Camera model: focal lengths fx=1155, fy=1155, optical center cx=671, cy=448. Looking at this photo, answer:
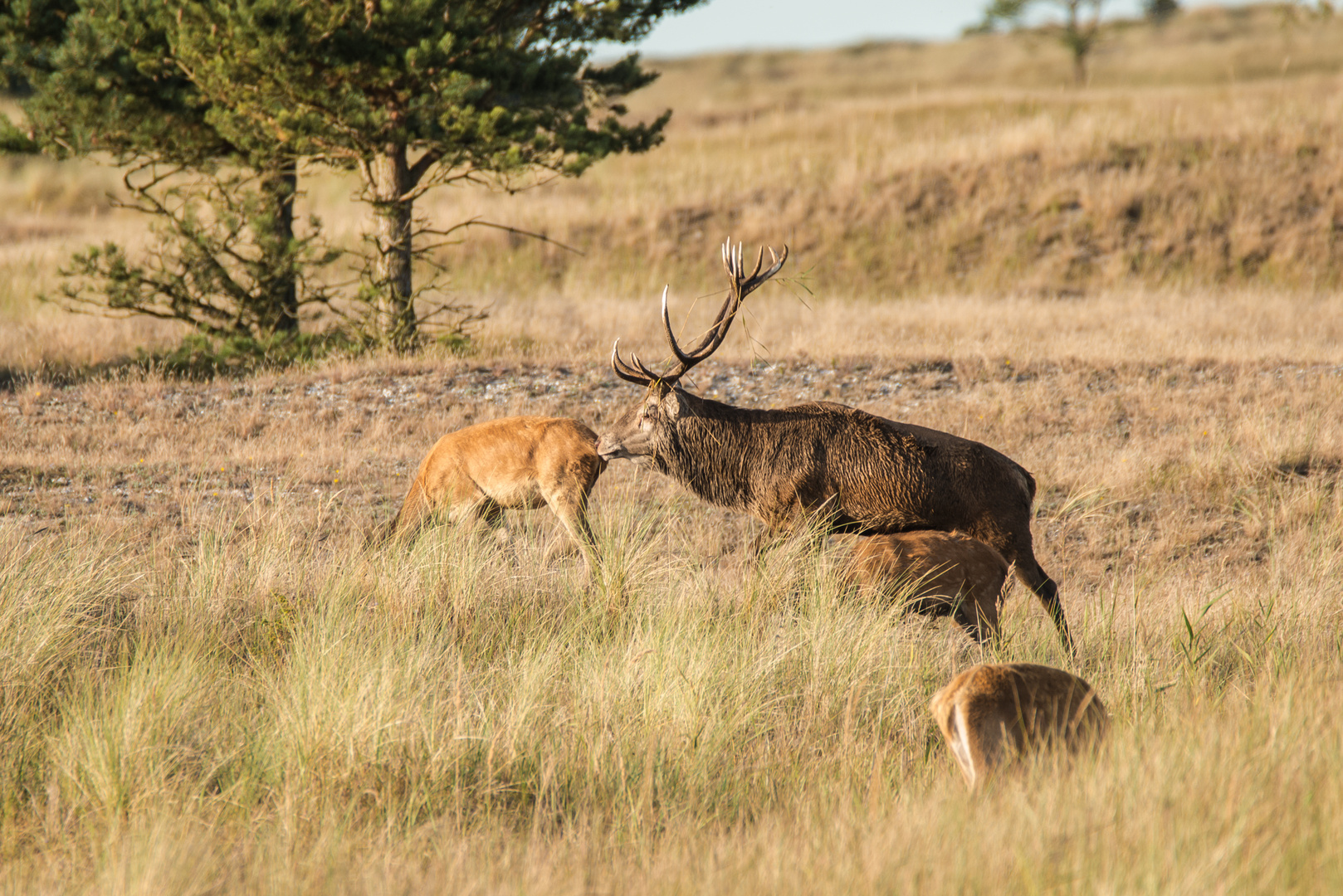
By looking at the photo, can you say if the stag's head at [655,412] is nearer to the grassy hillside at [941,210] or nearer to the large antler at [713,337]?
the large antler at [713,337]

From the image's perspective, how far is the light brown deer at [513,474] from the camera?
7.53 m

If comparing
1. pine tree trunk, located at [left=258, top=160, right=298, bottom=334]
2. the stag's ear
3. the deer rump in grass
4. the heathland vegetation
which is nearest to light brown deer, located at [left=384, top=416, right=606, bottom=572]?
the heathland vegetation

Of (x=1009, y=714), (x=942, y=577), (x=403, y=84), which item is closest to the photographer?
(x=1009, y=714)

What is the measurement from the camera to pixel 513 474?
24.9ft

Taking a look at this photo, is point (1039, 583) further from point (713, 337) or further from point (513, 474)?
point (513, 474)

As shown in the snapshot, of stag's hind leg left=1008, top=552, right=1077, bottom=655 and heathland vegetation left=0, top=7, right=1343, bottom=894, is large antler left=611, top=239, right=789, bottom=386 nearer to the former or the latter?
heathland vegetation left=0, top=7, right=1343, bottom=894

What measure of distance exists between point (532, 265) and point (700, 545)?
13710mm

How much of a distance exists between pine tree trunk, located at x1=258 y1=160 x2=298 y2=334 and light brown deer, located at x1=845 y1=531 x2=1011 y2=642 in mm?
9414

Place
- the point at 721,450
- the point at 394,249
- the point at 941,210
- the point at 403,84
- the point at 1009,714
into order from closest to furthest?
the point at 1009,714
the point at 721,450
the point at 403,84
the point at 394,249
the point at 941,210

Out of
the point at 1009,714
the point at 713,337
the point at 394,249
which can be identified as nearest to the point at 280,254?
the point at 394,249

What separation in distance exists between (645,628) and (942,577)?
62.9 inches

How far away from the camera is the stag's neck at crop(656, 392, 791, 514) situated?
697 centimetres

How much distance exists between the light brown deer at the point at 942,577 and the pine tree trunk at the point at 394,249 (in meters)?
8.65

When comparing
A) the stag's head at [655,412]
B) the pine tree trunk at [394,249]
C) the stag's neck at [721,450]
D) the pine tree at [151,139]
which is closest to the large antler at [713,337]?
the stag's head at [655,412]
